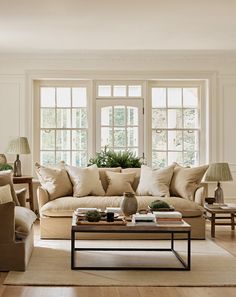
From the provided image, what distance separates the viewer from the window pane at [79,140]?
331 inches

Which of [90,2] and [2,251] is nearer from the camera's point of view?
[2,251]

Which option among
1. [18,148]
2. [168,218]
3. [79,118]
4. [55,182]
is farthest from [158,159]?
[168,218]

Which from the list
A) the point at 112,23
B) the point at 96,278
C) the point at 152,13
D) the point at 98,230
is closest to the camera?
the point at 96,278

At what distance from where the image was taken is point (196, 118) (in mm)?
8484

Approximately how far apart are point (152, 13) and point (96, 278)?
318 centimetres

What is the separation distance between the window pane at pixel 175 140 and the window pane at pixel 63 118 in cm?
175

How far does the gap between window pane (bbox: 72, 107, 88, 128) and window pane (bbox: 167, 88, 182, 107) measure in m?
1.46

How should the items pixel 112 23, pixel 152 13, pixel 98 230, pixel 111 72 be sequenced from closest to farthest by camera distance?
pixel 98 230 → pixel 152 13 → pixel 112 23 → pixel 111 72

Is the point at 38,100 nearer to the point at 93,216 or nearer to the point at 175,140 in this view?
the point at 175,140

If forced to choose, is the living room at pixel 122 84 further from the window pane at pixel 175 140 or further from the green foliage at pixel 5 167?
the green foliage at pixel 5 167

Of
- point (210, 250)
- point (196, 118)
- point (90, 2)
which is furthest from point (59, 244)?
point (196, 118)

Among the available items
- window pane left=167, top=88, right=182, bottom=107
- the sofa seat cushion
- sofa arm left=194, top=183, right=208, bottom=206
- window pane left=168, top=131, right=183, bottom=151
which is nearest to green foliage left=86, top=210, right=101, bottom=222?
the sofa seat cushion

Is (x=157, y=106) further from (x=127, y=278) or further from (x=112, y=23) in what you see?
(x=127, y=278)

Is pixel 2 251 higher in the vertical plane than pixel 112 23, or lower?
lower
